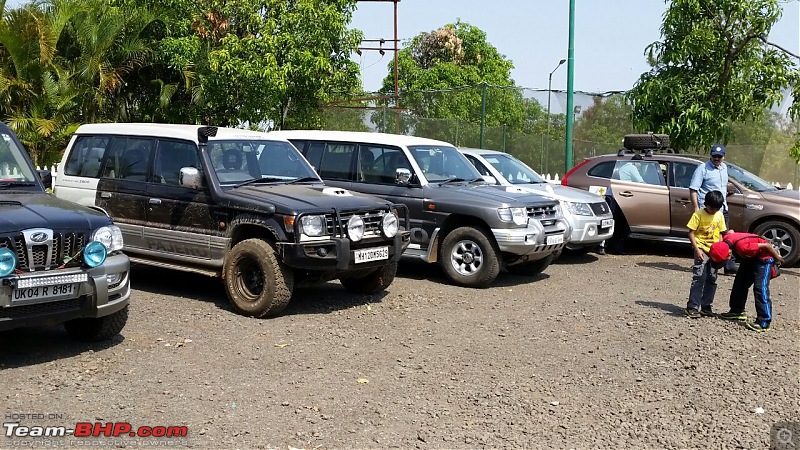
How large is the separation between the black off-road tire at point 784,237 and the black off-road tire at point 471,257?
16.1 ft

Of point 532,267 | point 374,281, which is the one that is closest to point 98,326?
point 374,281

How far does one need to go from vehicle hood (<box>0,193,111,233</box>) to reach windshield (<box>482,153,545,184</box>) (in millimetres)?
7671

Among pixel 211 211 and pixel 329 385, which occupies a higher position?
pixel 211 211

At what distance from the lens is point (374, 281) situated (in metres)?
9.34

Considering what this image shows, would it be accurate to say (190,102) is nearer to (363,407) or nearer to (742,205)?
(742,205)

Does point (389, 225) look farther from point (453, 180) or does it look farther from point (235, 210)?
point (453, 180)

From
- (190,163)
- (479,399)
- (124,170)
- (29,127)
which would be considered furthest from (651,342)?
(29,127)

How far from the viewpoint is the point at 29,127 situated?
18219mm

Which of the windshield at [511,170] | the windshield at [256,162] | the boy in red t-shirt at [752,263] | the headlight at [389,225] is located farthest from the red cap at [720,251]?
the windshield at [511,170]

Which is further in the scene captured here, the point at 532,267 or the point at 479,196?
the point at 532,267

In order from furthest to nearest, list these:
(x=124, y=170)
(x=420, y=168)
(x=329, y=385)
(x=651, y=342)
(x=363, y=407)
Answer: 1. (x=420, y=168)
2. (x=124, y=170)
3. (x=651, y=342)
4. (x=329, y=385)
5. (x=363, y=407)

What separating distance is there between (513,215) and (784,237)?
504cm

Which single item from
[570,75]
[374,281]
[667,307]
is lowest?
[667,307]

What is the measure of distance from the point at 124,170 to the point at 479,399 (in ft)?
17.4
